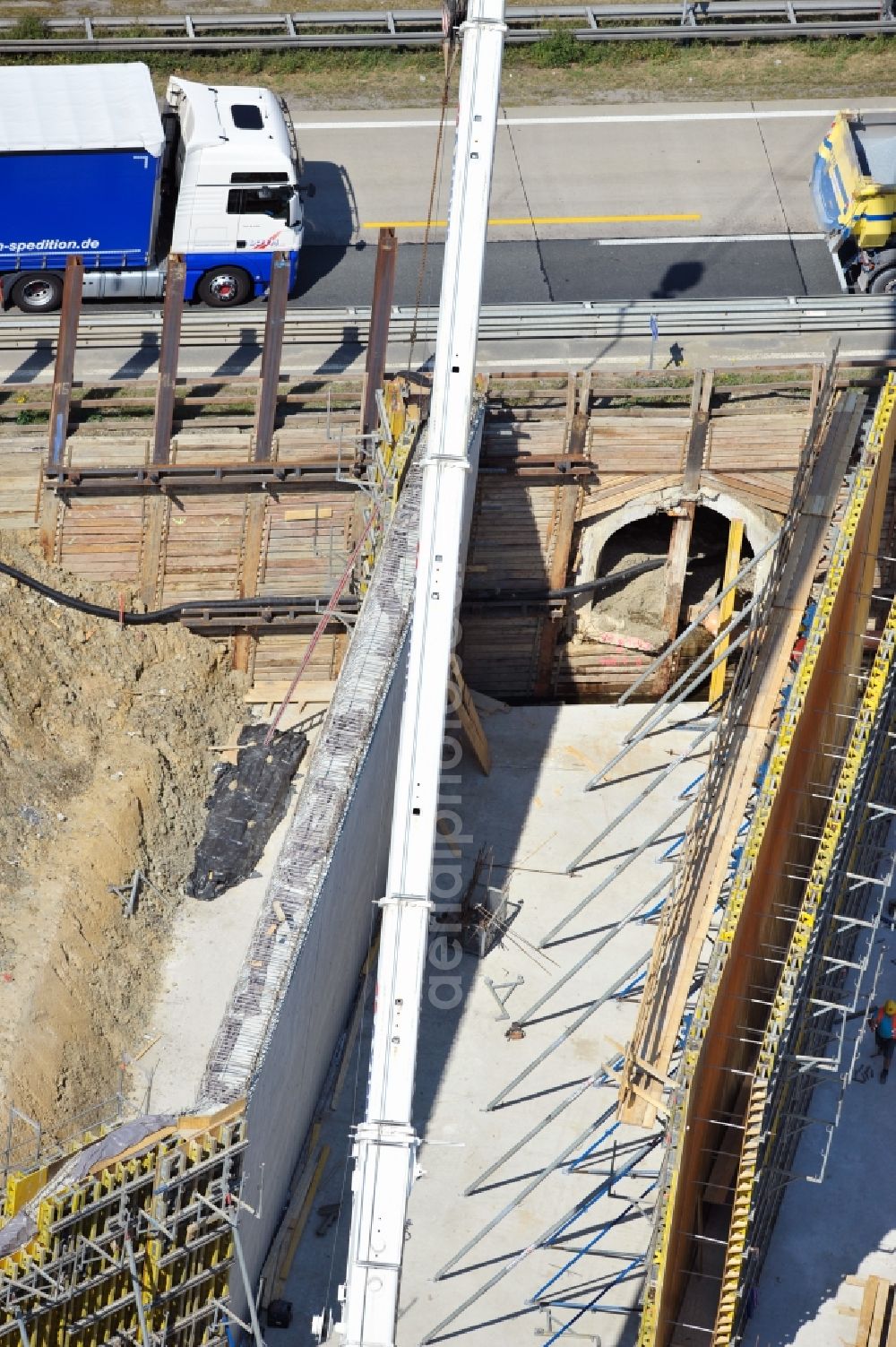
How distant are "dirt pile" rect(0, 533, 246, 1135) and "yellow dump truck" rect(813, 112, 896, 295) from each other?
13.1 metres

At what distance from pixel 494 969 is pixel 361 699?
551 centimetres

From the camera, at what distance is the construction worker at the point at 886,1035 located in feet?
112

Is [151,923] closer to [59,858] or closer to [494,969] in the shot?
[59,858]

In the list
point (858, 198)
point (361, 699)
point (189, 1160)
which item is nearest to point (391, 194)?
point (858, 198)

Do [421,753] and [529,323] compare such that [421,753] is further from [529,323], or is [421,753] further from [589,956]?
[529,323]

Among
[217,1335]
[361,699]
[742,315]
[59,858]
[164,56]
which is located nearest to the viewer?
[217,1335]

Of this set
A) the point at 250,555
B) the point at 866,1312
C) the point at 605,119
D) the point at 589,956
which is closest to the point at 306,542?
the point at 250,555

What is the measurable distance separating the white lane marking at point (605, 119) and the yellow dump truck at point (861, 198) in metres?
2.68

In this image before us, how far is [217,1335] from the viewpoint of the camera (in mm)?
28469

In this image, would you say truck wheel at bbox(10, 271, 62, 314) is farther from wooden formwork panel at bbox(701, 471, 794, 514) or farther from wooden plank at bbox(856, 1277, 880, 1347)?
wooden plank at bbox(856, 1277, 880, 1347)

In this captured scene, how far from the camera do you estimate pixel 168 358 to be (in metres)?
37.5

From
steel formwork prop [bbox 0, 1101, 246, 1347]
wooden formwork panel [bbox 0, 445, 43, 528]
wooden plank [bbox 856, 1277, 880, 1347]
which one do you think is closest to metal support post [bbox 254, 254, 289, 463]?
wooden formwork panel [bbox 0, 445, 43, 528]

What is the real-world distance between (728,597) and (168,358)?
32.5ft

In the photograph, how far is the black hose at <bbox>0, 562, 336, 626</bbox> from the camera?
37.7 metres
